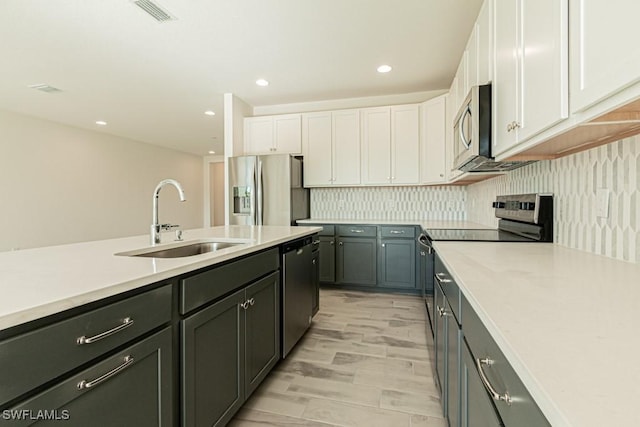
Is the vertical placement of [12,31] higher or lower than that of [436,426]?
higher

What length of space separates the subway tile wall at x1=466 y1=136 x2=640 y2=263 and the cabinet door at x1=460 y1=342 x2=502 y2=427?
0.77m

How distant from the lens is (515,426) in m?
0.57

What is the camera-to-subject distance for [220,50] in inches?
119

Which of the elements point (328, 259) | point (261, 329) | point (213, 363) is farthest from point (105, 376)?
point (328, 259)

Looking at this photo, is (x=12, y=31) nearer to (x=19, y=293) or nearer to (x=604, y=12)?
(x=19, y=293)

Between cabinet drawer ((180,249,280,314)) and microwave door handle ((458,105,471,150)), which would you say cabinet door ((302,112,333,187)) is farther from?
cabinet drawer ((180,249,280,314))

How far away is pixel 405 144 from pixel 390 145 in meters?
0.19

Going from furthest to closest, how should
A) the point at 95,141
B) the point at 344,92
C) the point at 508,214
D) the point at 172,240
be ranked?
1. the point at 95,141
2. the point at 344,92
3. the point at 508,214
4. the point at 172,240

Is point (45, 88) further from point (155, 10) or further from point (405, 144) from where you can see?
point (405, 144)

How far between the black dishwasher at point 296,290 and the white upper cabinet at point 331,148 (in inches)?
69.3

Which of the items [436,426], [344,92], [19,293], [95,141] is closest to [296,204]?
[344,92]

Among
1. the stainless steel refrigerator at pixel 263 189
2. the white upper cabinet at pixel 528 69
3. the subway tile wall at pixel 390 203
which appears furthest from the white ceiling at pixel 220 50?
the subway tile wall at pixel 390 203

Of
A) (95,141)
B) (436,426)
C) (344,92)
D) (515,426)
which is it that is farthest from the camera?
(95,141)

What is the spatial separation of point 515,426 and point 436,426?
124 cm
